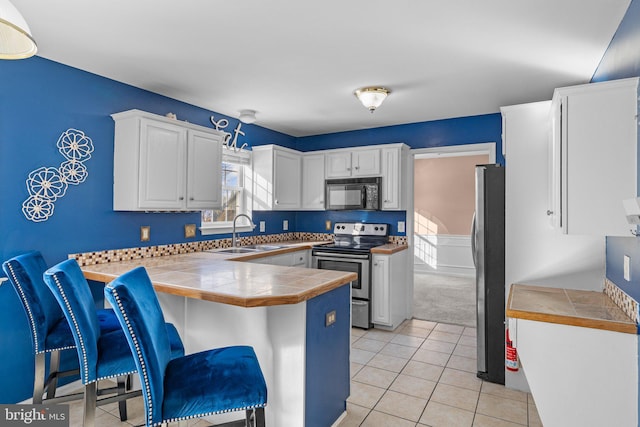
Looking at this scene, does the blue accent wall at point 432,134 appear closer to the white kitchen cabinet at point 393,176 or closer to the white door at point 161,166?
the white kitchen cabinet at point 393,176

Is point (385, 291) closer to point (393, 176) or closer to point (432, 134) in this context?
point (393, 176)

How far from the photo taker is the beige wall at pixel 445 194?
23.9 ft

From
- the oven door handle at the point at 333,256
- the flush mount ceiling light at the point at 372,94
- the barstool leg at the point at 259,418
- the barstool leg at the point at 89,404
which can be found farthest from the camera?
the oven door handle at the point at 333,256

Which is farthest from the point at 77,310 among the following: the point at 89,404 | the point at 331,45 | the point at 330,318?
the point at 331,45

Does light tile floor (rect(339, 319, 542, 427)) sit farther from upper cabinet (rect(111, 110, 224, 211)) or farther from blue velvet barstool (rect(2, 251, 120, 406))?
upper cabinet (rect(111, 110, 224, 211))

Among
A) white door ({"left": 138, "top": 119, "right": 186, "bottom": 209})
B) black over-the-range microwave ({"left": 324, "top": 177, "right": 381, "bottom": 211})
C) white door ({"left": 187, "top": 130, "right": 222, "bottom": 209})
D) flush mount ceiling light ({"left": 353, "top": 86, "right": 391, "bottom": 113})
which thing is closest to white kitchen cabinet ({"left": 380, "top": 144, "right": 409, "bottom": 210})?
black over-the-range microwave ({"left": 324, "top": 177, "right": 381, "bottom": 211})

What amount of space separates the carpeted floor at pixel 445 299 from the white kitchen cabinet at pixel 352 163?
1959 mm

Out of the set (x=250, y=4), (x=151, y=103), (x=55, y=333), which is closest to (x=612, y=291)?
(x=250, y=4)

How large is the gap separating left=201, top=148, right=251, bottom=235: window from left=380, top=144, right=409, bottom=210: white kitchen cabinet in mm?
1687

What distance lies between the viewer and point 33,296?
6.35 ft

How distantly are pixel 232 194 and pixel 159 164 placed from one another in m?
1.44

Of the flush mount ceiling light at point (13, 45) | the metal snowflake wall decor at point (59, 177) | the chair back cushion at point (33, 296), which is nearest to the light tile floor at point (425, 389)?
the chair back cushion at point (33, 296)

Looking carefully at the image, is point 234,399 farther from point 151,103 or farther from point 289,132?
Result: point 289,132

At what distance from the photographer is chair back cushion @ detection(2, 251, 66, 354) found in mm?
1906
